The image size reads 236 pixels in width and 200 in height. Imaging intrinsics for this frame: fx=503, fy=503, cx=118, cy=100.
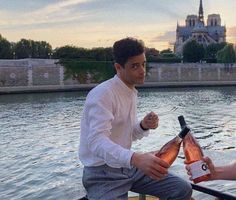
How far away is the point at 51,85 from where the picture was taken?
126 ft

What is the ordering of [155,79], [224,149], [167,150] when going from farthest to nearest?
[155,79], [224,149], [167,150]

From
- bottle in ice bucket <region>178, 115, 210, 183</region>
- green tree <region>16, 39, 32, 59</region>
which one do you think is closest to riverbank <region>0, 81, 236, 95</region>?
green tree <region>16, 39, 32, 59</region>

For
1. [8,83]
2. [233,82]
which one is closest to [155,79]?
[233,82]

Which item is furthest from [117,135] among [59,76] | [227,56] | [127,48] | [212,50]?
[212,50]

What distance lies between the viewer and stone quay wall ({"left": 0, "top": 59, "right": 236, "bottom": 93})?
37094mm

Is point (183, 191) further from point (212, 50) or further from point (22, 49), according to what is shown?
point (212, 50)

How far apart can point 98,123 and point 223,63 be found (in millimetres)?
49860

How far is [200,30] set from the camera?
83500 millimetres

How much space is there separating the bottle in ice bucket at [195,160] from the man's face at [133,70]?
1.39 feet

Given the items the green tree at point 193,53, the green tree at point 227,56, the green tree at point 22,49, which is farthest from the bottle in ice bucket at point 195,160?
the green tree at point 193,53

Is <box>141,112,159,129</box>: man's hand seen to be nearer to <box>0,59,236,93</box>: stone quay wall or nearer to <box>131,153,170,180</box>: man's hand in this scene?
<box>131,153,170,180</box>: man's hand

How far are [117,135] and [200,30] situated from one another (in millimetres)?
82957

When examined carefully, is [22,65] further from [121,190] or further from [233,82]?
[121,190]

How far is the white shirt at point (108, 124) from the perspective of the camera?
2287mm
